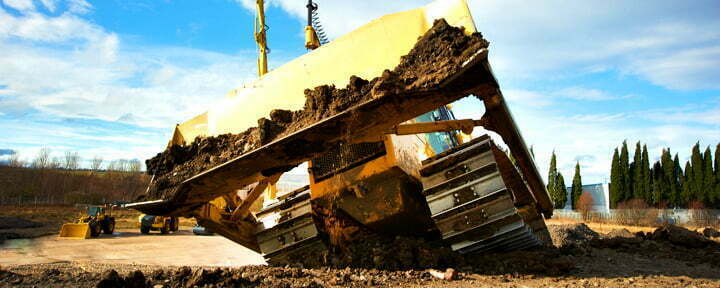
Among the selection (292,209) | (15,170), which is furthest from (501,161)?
(15,170)

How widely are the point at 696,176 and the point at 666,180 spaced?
196cm

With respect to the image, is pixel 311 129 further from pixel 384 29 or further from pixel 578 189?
pixel 578 189

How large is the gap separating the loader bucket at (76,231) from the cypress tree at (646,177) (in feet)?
105

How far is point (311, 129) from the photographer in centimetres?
354

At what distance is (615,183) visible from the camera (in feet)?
113

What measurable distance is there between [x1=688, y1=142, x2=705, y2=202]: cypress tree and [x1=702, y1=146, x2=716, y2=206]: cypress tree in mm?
192

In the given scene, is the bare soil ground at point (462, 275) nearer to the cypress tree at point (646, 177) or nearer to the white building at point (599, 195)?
the cypress tree at point (646, 177)

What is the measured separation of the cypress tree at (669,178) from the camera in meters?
31.9

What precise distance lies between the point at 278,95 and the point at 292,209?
193 centimetres

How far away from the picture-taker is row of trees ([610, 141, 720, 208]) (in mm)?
30344

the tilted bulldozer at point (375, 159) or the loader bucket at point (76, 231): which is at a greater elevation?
the tilted bulldozer at point (375, 159)

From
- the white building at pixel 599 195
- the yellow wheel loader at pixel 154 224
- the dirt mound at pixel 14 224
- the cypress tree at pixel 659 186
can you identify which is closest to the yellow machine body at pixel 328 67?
the yellow wheel loader at pixel 154 224

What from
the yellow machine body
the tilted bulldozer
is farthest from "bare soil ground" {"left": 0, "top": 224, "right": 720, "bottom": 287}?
the yellow machine body

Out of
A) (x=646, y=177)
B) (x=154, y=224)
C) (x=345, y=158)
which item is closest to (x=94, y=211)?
(x=154, y=224)
